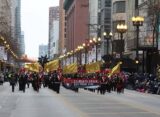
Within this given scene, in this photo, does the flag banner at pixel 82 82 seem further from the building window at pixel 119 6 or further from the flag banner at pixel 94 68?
the building window at pixel 119 6

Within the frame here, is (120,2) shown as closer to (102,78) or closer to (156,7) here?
(156,7)

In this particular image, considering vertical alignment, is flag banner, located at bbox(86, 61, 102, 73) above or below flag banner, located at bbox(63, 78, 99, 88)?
above

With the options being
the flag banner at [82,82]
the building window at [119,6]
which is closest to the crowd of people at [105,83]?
the flag banner at [82,82]

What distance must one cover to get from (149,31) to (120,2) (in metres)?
27.6

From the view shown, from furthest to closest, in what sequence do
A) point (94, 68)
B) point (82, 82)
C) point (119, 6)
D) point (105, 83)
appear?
point (119, 6)
point (94, 68)
point (82, 82)
point (105, 83)

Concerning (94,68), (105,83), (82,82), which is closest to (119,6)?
(94,68)

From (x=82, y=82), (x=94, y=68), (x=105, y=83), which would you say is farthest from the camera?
(x=94, y=68)

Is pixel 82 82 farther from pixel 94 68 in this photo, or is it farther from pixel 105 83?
pixel 105 83

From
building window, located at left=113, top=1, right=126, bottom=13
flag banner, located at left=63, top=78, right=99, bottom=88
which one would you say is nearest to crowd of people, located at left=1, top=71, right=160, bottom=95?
flag banner, located at left=63, top=78, right=99, bottom=88

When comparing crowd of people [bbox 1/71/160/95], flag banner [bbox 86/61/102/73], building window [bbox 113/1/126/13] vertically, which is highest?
building window [bbox 113/1/126/13]

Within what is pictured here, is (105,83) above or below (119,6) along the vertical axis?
below

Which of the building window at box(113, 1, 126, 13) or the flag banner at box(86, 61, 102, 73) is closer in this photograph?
the flag banner at box(86, 61, 102, 73)

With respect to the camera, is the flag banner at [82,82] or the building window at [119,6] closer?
the flag banner at [82,82]

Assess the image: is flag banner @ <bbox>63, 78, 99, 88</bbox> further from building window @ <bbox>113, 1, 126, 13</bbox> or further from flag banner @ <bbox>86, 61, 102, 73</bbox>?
building window @ <bbox>113, 1, 126, 13</bbox>
